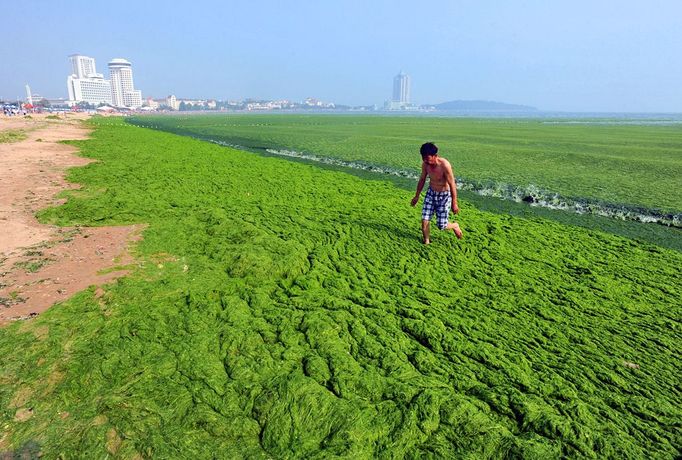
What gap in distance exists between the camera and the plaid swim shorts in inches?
212

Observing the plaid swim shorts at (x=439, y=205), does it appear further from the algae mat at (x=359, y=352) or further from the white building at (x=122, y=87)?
the white building at (x=122, y=87)

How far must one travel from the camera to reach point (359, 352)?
3318 mm

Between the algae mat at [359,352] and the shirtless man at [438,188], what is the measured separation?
47 cm

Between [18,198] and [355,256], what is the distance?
8144 millimetres

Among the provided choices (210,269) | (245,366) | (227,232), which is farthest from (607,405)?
(227,232)

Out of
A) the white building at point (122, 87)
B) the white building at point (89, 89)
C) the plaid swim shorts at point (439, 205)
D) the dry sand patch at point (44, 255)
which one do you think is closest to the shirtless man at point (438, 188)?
the plaid swim shorts at point (439, 205)

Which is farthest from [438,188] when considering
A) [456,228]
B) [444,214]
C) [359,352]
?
[359,352]

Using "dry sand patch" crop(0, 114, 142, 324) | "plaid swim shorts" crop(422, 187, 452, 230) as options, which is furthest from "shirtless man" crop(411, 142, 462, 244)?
"dry sand patch" crop(0, 114, 142, 324)

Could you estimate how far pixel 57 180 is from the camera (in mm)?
10273

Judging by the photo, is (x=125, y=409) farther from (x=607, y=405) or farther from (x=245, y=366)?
(x=607, y=405)

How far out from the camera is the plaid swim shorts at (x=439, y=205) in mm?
5383

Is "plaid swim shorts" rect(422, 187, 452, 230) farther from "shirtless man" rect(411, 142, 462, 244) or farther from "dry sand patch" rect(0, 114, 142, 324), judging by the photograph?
"dry sand patch" rect(0, 114, 142, 324)

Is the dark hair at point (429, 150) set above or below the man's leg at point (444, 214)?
above

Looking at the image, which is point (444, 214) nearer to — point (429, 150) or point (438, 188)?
point (438, 188)
